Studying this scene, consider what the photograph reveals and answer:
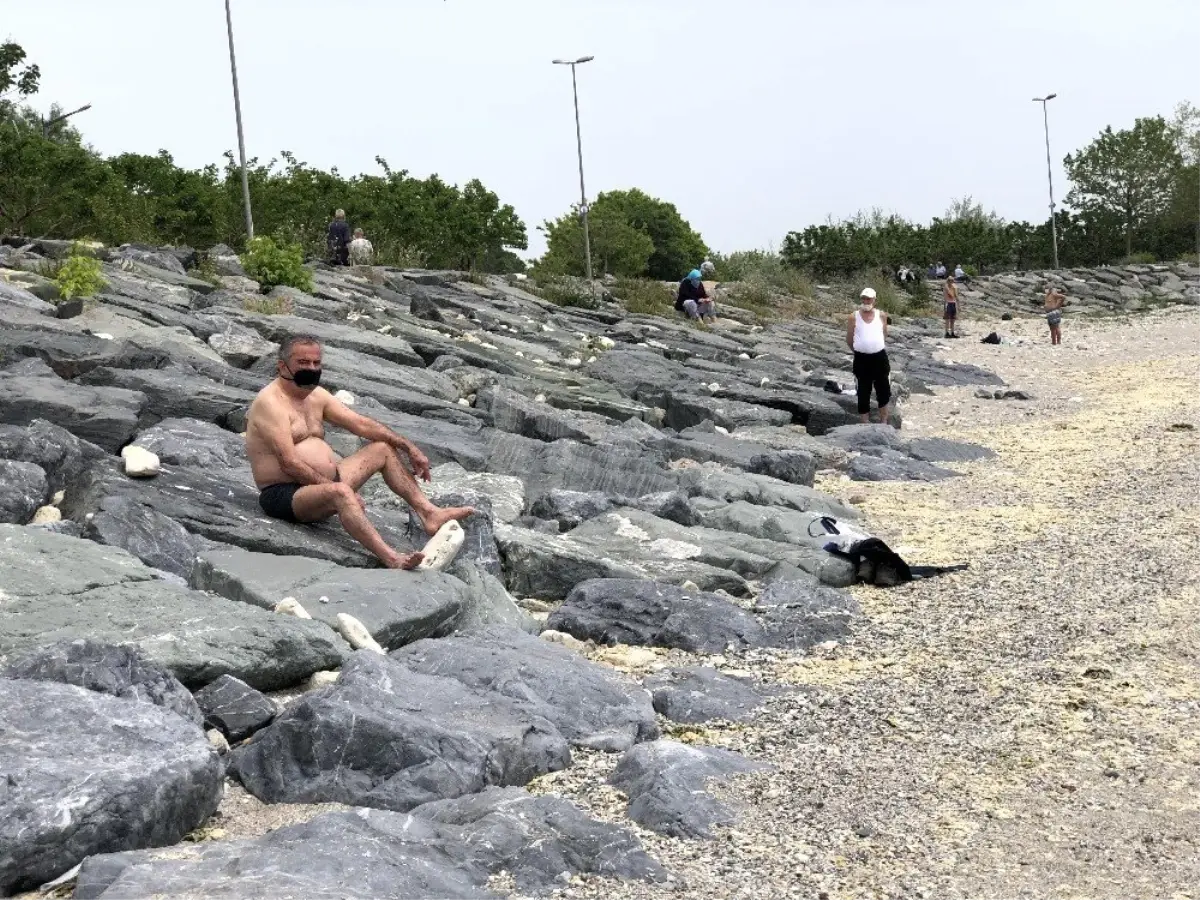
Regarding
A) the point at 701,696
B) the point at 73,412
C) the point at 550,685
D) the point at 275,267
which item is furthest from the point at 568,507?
the point at 275,267

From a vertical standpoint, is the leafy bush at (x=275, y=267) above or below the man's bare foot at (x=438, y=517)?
above

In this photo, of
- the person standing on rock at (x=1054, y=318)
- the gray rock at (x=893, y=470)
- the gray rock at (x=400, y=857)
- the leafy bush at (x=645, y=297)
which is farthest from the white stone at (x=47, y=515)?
the person standing on rock at (x=1054, y=318)

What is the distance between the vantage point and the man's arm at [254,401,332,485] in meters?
7.78

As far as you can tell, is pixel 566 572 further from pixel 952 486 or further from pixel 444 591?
pixel 952 486

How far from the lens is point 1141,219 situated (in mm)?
72812

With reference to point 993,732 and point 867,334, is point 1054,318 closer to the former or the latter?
point 867,334

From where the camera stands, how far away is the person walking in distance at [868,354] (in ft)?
54.7

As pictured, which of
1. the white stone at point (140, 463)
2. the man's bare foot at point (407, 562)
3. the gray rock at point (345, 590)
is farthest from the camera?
the white stone at point (140, 463)

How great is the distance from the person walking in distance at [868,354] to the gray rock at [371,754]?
11553 millimetres

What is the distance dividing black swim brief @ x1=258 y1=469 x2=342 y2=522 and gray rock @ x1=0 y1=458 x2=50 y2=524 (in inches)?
46.1

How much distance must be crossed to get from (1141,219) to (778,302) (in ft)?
135

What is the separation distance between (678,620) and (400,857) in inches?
141

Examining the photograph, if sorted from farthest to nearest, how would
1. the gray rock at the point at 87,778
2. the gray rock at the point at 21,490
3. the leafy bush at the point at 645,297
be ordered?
the leafy bush at the point at 645,297 → the gray rock at the point at 21,490 → the gray rock at the point at 87,778

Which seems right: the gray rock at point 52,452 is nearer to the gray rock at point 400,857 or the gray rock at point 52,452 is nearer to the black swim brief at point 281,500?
the black swim brief at point 281,500
